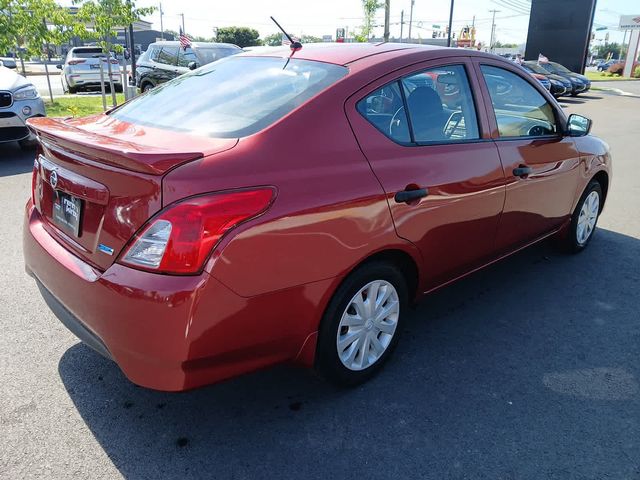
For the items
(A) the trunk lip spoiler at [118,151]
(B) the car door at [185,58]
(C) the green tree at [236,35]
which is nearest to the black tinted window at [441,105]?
(A) the trunk lip spoiler at [118,151]

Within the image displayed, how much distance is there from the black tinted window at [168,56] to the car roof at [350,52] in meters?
12.1

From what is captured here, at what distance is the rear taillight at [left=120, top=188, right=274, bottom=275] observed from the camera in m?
2.02

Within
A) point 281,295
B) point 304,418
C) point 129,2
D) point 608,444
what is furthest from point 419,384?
point 129,2

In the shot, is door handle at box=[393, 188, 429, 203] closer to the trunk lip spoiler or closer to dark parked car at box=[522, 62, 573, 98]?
the trunk lip spoiler

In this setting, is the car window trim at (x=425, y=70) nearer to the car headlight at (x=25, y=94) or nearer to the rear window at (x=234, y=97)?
the rear window at (x=234, y=97)

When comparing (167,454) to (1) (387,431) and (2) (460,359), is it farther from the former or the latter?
(2) (460,359)

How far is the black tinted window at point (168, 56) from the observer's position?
47.5 feet

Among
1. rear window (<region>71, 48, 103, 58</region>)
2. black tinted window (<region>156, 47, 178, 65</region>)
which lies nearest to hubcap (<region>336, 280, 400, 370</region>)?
black tinted window (<region>156, 47, 178, 65</region>)

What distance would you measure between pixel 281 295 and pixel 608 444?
1.66m

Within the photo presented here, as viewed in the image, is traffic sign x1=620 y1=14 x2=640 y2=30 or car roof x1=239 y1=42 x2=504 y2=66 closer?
car roof x1=239 y1=42 x2=504 y2=66

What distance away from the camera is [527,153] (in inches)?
142

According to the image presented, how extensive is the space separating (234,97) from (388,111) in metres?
0.81

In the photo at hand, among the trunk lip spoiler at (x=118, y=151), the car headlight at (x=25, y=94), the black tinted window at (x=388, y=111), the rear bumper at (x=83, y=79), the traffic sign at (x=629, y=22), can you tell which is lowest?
the rear bumper at (x=83, y=79)

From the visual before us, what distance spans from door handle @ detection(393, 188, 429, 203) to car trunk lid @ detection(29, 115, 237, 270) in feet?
2.88
